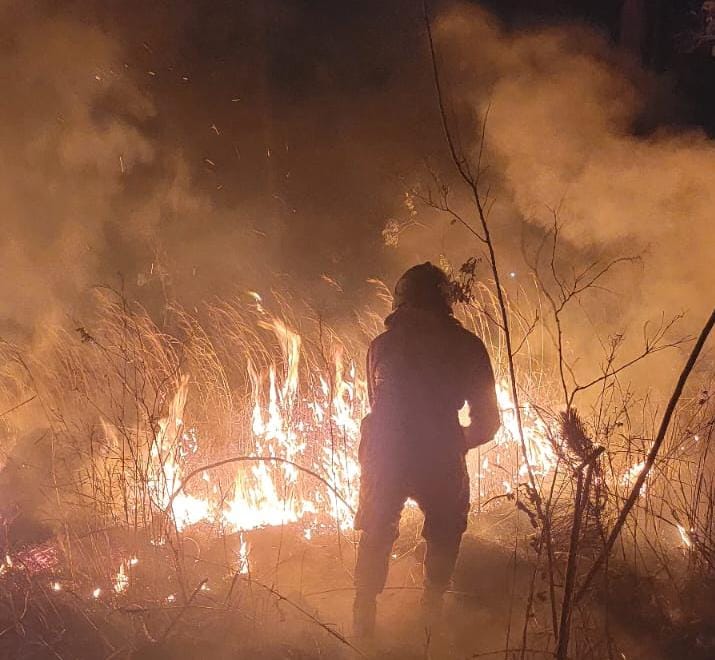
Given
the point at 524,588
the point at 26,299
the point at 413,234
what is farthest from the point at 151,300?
the point at 524,588

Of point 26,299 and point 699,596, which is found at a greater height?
point 26,299

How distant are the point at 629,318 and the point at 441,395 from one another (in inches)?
216

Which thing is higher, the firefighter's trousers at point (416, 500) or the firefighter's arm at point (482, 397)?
the firefighter's arm at point (482, 397)

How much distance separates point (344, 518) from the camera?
493 centimetres

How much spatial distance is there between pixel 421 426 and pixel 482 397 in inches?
12.9

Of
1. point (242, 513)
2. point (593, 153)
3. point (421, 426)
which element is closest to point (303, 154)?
point (593, 153)

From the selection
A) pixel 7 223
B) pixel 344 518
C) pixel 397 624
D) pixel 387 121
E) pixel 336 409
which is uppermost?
pixel 387 121

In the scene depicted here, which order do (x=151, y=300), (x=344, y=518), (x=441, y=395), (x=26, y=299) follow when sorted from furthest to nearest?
1. (x=151, y=300)
2. (x=26, y=299)
3. (x=344, y=518)
4. (x=441, y=395)

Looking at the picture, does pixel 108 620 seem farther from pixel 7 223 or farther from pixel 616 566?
pixel 7 223

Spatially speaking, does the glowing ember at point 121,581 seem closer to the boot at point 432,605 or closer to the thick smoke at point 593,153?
the boot at point 432,605

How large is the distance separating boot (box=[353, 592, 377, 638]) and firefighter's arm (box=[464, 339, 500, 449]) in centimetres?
91

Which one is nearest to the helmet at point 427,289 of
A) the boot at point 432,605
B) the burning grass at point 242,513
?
the burning grass at point 242,513

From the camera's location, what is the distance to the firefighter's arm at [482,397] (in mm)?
3363

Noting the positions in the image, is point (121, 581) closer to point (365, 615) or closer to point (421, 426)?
point (365, 615)
